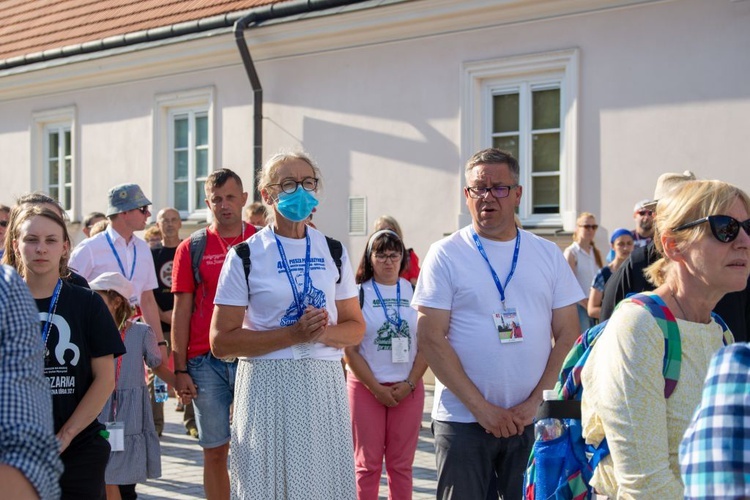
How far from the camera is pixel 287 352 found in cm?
483

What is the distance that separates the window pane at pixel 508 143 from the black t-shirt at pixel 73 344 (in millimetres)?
9042

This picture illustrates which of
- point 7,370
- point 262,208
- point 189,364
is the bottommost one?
point 189,364

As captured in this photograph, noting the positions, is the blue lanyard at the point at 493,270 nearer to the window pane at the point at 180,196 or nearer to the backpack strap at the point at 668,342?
the backpack strap at the point at 668,342

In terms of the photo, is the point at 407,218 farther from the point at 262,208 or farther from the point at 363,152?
→ the point at 262,208

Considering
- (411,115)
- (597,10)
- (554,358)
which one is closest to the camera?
(554,358)

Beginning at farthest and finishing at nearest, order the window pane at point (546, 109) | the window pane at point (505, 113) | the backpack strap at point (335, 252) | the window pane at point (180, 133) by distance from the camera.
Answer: the window pane at point (180, 133), the window pane at point (505, 113), the window pane at point (546, 109), the backpack strap at point (335, 252)

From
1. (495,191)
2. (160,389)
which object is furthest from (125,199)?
(495,191)

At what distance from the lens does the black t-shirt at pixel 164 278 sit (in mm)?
11344


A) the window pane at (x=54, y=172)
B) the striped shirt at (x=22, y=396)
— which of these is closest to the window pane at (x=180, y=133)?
the window pane at (x=54, y=172)

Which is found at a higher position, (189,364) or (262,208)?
(262,208)

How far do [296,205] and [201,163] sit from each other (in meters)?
12.0

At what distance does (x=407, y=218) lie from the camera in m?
13.8

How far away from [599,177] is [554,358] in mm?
7634

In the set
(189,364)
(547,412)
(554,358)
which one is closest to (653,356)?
(547,412)
